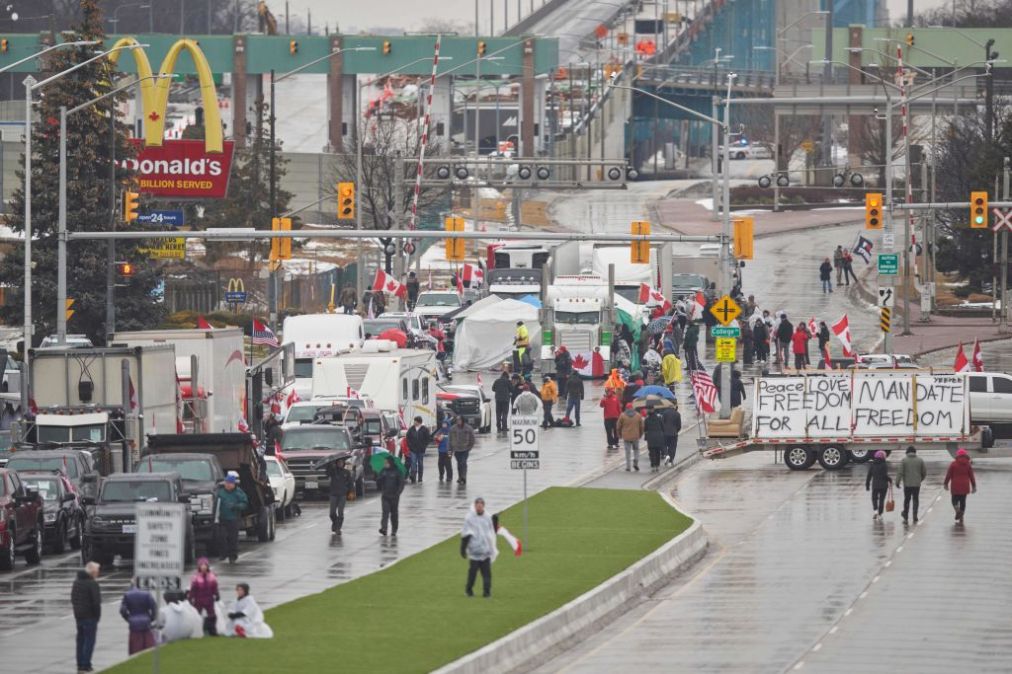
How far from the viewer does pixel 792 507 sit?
125 feet

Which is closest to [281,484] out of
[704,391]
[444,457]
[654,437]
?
[444,457]

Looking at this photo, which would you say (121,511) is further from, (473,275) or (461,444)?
(473,275)

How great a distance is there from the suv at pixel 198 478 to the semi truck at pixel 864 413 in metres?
13.8

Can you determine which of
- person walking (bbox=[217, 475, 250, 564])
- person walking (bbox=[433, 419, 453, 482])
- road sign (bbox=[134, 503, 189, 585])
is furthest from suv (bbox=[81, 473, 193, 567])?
road sign (bbox=[134, 503, 189, 585])

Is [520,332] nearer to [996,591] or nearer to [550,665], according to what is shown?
[996,591]

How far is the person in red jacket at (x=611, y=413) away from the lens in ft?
154

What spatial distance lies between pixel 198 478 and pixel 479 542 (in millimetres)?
8063

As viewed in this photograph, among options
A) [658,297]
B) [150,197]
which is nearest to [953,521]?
[658,297]

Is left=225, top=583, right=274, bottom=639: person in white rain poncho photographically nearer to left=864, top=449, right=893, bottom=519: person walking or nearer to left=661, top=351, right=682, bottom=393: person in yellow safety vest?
left=864, top=449, right=893, bottom=519: person walking

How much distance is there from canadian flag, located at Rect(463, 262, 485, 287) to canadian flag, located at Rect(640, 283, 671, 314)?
532 inches

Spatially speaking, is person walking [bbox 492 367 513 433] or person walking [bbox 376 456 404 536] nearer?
person walking [bbox 376 456 404 536]

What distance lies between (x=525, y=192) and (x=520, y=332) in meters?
63.2

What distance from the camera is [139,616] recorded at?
2167 cm

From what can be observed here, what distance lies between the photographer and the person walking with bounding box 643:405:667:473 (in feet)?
143
